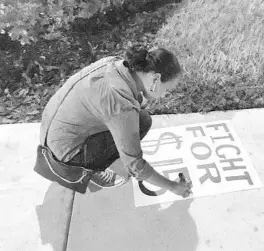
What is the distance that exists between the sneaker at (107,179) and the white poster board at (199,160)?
0.37ft

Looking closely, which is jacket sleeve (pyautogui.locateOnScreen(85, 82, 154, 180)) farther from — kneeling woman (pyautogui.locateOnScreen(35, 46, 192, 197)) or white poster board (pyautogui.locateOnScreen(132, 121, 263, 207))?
white poster board (pyautogui.locateOnScreen(132, 121, 263, 207))

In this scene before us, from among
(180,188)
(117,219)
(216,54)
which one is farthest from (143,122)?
(216,54)

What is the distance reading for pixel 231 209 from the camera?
209 centimetres

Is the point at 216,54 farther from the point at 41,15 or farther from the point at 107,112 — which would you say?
the point at 107,112

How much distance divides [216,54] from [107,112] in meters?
1.97

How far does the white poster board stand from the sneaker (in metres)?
0.11

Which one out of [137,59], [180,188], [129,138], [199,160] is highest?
[137,59]

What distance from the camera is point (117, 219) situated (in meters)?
2.10

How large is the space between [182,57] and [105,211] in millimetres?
1661

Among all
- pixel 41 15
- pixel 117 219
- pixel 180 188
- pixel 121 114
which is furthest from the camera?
pixel 41 15

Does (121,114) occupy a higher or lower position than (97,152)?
higher

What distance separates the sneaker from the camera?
7.11 feet

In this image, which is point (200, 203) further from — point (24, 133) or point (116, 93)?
point (24, 133)

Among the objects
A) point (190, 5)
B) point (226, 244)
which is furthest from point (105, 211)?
point (190, 5)
